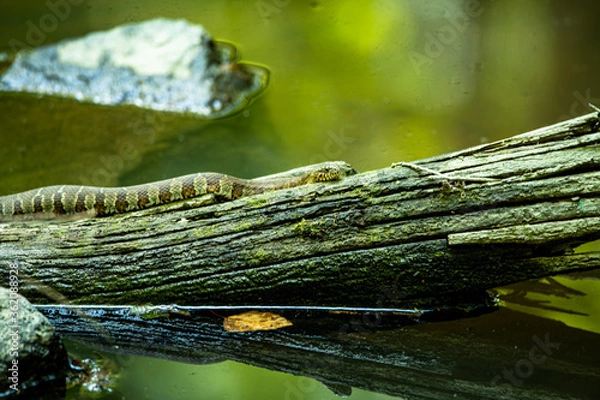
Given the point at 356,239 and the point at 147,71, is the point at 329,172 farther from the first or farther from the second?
the point at 147,71

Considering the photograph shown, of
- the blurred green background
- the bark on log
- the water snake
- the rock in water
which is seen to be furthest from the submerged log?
the rock in water

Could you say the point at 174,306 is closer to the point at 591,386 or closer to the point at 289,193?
the point at 289,193

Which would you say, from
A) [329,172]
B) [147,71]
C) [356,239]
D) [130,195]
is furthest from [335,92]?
[356,239]

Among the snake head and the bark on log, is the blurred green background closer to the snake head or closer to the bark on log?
the bark on log

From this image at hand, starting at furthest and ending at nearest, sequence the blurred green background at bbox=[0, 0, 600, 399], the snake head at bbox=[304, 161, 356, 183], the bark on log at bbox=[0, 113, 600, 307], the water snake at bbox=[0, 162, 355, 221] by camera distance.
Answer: the blurred green background at bbox=[0, 0, 600, 399] → the water snake at bbox=[0, 162, 355, 221] → the snake head at bbox=[304, 161, 356, 183] → the bark on log at bbox=[0, 113, 600, 307]

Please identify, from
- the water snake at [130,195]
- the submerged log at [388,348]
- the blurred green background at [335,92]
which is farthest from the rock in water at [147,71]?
the submerged log at [388,348]

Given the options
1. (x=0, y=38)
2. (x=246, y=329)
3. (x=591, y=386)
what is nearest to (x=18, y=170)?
(x=246, y=329)

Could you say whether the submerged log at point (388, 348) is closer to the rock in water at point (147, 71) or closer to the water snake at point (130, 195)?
the water snake at point (130, 195)
